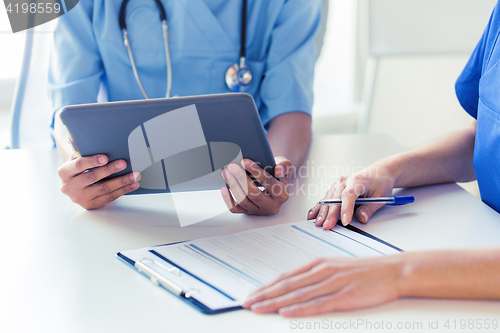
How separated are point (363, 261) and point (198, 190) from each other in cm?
38

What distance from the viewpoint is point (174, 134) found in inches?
24.0

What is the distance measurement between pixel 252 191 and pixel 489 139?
37cm

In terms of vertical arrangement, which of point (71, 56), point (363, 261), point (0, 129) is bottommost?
point (0, 129)

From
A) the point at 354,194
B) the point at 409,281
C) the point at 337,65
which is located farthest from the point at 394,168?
the point at 337,65

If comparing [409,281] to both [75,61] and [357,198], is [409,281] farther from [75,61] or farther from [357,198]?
[75,61]

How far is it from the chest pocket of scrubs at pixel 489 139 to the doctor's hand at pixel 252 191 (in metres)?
0.32

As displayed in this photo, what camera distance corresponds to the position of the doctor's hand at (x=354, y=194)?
61 cm

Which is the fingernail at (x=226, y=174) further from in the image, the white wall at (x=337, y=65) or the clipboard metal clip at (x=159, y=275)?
the white wall at (x=337, y=65)

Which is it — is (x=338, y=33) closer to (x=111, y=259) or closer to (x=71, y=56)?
(x=71, y=56)

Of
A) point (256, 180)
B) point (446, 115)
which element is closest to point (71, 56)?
point (256, 180)

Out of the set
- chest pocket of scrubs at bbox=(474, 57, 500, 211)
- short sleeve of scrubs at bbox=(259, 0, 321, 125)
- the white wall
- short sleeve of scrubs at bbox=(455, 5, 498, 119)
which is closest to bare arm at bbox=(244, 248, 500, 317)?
chest pocket of scrubs at bbox=(474, 57, 500, 211)

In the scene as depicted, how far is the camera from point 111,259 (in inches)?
20.7

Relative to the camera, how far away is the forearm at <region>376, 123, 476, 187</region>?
0.75 m

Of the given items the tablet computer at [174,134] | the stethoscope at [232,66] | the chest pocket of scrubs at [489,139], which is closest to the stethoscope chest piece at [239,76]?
the stethoscope at [232,66]
